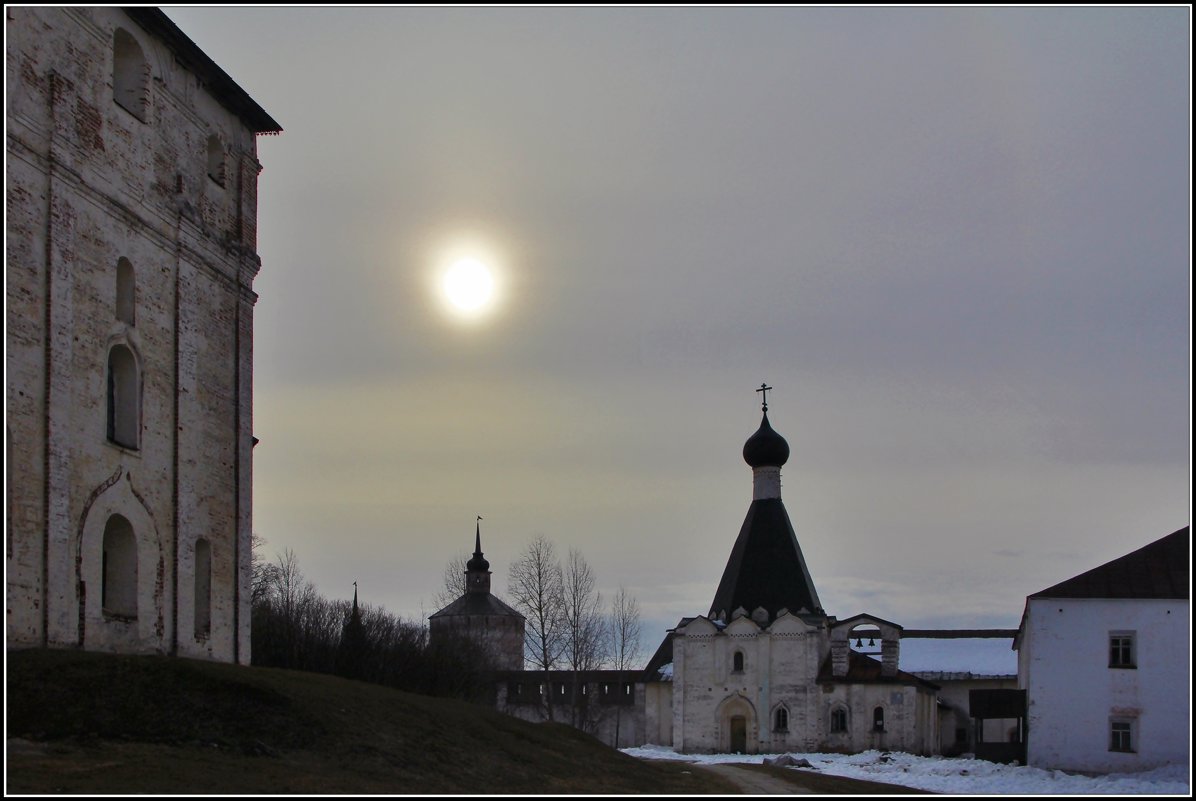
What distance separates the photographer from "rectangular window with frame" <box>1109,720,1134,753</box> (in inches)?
1221

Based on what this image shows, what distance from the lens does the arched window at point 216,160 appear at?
2573 cm

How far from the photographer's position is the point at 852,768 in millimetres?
35344

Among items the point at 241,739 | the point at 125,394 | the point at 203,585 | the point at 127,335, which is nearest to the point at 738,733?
the point at 203,585

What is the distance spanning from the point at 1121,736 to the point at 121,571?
20490 mm

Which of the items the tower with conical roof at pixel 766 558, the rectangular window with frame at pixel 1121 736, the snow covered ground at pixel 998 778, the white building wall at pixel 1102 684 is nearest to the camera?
the snow covered ground at pixel 998 778

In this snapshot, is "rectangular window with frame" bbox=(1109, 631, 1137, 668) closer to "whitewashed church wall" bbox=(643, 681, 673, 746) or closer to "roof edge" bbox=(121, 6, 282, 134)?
"roof edge" bbox=(121, 6, 282, 134)

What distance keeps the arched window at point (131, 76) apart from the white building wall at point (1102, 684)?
20721 mm

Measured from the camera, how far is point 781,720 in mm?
48312

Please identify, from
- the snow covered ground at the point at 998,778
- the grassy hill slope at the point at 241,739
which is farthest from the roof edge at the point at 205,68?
the snow covered ground at the point at 998,778

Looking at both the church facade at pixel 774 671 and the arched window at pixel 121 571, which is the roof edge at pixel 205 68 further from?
the church facade at pixel 774 671

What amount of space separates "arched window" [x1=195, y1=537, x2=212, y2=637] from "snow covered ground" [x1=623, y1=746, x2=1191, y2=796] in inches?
494

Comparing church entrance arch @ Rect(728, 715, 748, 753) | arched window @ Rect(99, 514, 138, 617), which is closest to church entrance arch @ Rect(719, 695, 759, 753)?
church entrance arch @ Rect(728, 715, 748, 753)

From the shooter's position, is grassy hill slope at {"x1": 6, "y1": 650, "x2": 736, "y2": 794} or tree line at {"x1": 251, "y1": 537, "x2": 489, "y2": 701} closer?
grassy hill slope at {"x1": 6, "y1": 650, "x2": 736, "y2": 794}

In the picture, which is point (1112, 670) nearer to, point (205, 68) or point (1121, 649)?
point (1121, 649)
